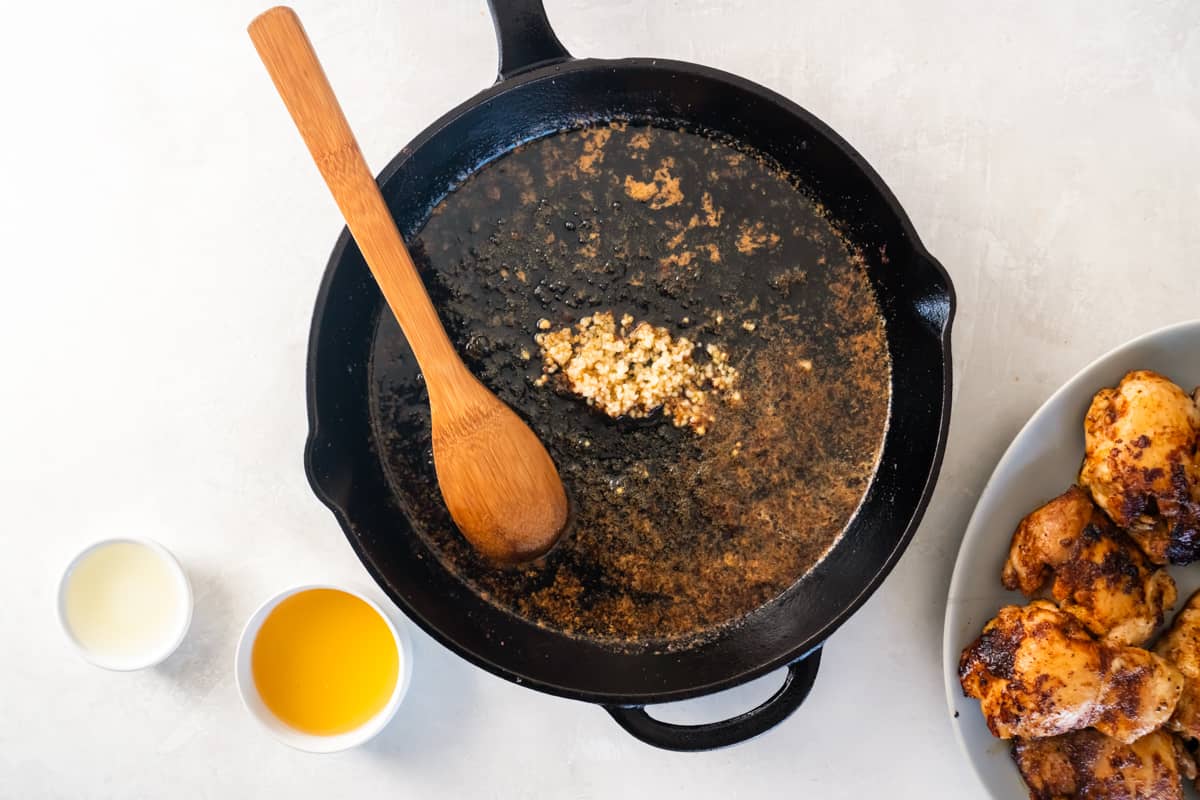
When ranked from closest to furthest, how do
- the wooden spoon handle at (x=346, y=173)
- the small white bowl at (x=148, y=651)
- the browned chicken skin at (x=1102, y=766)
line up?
the wooden spoon handle at (x=346, y=173), the browned chicken skin at (x=1102, y=766), the small white bowl at (x=148, y=651)

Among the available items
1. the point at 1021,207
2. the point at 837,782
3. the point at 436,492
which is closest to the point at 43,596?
the point at 436,492

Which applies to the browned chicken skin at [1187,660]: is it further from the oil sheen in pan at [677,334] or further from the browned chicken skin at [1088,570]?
the oil sheen in pan at [677,334]

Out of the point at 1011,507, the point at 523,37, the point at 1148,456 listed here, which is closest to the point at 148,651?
the point at 523,37

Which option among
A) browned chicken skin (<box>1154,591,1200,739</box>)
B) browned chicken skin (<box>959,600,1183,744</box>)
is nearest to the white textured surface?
browned chicken skin (<box>959,600,1183,744</box>)

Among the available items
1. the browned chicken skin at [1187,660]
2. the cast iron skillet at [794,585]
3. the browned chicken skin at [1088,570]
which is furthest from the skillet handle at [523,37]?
the browned chicken skin at [1187,660]

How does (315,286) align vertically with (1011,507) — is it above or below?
above

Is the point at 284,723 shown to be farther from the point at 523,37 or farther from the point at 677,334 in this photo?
the point at 523,37
